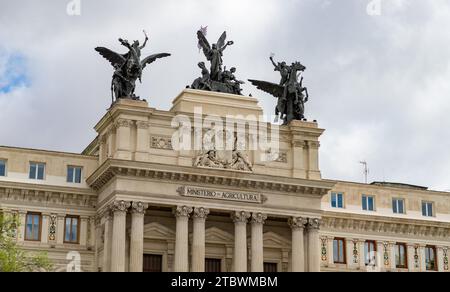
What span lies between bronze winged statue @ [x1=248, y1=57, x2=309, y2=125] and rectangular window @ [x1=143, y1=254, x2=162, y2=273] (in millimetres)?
14027

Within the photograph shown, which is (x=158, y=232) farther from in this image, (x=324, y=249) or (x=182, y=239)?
(x=324, y=249)

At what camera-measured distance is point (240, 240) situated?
63.2m

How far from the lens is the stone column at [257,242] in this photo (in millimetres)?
63312

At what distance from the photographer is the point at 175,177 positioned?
204 feet

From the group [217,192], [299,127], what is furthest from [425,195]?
[217,192]

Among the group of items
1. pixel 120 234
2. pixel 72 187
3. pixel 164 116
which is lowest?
pixel 120 234

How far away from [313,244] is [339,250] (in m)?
7.55

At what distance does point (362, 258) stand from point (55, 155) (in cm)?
2560

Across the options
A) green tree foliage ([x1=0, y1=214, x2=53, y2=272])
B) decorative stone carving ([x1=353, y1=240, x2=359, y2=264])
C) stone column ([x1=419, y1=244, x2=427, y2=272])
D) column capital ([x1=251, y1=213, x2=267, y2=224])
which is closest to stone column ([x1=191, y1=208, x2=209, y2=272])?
column capital ([x1=251, y1=213, x2=267, y2=224])

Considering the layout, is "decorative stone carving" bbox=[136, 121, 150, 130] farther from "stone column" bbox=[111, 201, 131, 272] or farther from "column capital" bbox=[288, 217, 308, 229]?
"column capital" bbox=[288, 217, 308, 229]

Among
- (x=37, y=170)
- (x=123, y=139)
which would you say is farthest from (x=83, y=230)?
(x=123, y=139)
